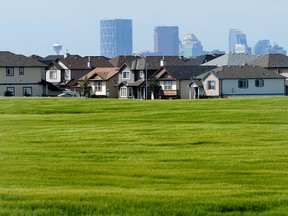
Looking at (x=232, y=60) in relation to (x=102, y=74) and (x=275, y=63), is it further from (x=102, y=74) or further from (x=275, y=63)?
(x=102, y=74)

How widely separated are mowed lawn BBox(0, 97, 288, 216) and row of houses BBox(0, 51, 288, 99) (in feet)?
177

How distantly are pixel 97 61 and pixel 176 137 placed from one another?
110m

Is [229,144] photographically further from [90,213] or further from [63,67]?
[63,67]

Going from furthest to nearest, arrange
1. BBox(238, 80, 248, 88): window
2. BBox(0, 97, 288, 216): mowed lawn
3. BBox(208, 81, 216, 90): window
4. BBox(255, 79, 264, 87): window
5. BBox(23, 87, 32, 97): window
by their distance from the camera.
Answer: BBox(208, 81, 216, 90): window < BBox(255, 79, 264, 87): window < BBox(238, 80, 248, 88): window < BBox(23, 87, 32, 97): window < BBox(0, 97, 288, 216): mowed lawn

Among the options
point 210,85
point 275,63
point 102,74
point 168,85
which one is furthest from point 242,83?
point 102,74

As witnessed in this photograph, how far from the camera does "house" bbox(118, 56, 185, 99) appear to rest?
110206 mm

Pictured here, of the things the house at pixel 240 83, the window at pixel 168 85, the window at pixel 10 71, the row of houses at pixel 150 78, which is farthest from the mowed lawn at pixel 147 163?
the window at pixel 168 85

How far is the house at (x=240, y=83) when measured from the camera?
99125mm

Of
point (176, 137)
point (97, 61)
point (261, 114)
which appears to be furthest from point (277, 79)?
point (176, 137)

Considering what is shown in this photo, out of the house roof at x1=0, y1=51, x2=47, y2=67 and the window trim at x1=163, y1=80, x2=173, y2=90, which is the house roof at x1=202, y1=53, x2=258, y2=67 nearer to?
the window trim at x1=163, y1=80, x2=173, y2=90

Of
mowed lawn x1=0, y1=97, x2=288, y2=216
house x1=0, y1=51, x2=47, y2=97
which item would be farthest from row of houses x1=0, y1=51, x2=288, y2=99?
mowed lawn x1=0, y1=97, x2=288, y2=216

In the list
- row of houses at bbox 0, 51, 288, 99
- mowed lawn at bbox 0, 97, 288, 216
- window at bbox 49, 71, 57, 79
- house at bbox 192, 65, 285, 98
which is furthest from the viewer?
window at bbox 49, 71, 57, 79

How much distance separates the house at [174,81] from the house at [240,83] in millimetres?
3559

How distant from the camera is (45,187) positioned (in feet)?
54.5
